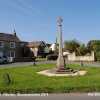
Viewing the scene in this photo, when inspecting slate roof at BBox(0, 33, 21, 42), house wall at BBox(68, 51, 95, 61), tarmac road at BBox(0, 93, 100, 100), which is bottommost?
tarmac road at BBox(0, 93, 100, 100)

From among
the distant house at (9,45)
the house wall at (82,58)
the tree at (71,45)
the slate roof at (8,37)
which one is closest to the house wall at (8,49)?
the distant house at (9,45)

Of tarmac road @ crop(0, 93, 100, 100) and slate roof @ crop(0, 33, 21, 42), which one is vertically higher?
slate roof @ crop(0, 33, 21, 42)

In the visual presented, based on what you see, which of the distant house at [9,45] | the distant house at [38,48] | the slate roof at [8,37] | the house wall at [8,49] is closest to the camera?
the distant house at [9,45]

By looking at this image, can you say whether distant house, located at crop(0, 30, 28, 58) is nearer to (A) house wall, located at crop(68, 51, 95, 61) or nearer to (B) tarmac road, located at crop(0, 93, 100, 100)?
(A) house wall, located at crop(68, 51, 95, 61)

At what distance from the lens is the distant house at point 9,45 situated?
49.1m

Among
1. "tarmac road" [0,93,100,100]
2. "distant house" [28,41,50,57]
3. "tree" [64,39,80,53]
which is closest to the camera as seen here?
"tarmac road" [0,93,100,100]

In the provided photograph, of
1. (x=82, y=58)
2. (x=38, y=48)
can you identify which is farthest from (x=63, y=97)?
(x=38, y=48)

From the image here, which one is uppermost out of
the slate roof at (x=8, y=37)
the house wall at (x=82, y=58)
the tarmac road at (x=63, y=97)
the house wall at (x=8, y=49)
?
the slate roof at (x=8, y=37)

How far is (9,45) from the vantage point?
166 ft

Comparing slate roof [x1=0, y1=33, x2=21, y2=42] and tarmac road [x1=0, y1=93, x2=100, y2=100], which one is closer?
tarmac road [x1=0, y1=93, x2=100, y2=100]

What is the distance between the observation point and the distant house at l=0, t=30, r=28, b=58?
49062mm

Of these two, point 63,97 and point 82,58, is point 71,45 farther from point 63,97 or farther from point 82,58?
point 63,97

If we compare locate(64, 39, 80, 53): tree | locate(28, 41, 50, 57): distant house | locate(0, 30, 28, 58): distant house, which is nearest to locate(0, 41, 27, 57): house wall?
locate(0, 30, 28, 58): distant house

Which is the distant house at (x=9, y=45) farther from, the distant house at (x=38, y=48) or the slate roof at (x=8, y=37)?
the distant house at (x=38, y=48)
